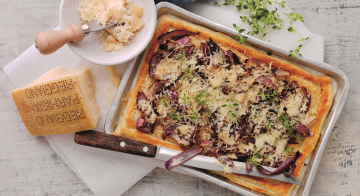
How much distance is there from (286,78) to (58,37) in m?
2.23

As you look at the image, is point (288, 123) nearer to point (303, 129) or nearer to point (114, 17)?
point (303, 129)

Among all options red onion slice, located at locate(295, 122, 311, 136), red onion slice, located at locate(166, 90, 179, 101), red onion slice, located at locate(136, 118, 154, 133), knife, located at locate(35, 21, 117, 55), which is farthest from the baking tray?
knife, located at locate(35, 21, 117, 55)

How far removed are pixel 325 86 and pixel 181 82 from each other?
4.88 ft

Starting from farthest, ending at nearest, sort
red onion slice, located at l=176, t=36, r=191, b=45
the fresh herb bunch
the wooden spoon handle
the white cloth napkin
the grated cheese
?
the white cloth napkin
the fresh herb bunch
red onion slice, located at l=176, t=36, r=191, b=45
the grated cheese
the wooden spoon handle

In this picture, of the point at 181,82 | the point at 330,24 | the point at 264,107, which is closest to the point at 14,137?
the point at 181,82

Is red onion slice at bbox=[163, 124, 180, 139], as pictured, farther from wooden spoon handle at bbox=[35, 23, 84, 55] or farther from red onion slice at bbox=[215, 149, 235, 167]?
wooden spoon handle at bbox=[35, 23, 84, 55]

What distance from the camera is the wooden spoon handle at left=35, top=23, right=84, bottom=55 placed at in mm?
2037

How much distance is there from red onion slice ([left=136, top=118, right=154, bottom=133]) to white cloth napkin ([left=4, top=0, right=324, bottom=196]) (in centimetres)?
48

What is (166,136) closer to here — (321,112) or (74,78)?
(74,78)

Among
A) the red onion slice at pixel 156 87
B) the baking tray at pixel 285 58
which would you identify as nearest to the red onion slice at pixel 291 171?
the baking tray at pixel 285 58

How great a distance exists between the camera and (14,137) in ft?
9.50

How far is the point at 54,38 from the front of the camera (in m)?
2.04

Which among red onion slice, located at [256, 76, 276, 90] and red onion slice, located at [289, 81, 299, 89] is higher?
red onion slice, located at [289, 81, 299, 89]

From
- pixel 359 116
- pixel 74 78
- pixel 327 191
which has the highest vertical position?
pixel 359 116
